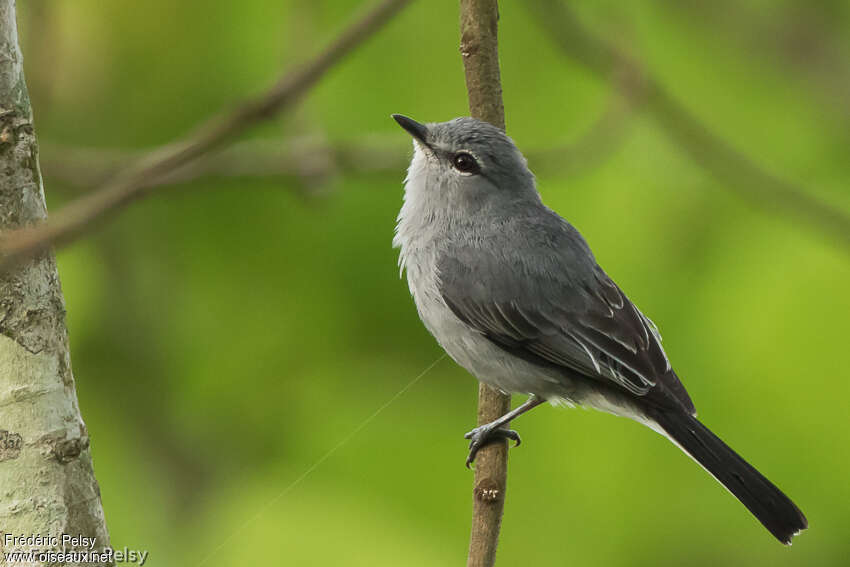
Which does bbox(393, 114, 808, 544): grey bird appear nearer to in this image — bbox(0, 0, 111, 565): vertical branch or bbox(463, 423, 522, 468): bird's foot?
bbox(463, 423, 522, 468): bird's foot

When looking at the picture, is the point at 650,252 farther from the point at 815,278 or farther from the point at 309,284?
the point at 309,284

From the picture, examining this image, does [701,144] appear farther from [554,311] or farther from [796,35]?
[796,35]

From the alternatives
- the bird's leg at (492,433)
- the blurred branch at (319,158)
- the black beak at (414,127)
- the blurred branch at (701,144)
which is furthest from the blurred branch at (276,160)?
the bird's leg at (492,433)

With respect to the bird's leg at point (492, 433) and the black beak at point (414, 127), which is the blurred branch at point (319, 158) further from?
the bird's leg at point (492, 433)

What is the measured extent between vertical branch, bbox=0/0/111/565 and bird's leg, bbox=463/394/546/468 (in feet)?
3.96

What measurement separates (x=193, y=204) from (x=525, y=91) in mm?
1132

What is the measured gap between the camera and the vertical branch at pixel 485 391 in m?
2.22

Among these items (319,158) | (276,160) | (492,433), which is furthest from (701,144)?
(276,160)

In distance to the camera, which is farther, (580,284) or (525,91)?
(525,91)

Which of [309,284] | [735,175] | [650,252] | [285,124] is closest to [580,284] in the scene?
[650,252]

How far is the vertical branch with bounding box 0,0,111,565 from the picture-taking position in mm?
1468

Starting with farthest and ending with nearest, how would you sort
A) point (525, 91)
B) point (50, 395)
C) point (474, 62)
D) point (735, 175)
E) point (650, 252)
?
point (525, 91) → point (650, 252) → point (735, 175) → point (474, 62) → point (50, 395)

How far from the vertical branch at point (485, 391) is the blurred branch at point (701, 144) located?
8.3 inches

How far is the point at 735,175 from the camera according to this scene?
8.62 feet
